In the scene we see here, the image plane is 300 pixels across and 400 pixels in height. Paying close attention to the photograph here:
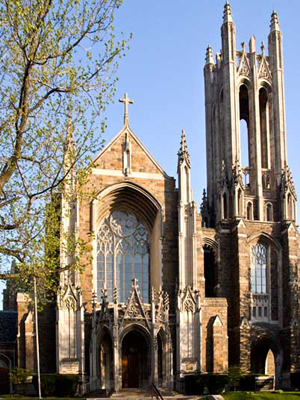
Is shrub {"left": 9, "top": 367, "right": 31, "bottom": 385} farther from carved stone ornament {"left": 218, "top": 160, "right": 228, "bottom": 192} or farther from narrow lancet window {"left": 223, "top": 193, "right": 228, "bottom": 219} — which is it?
carved stone ornament {"left": 218, "top": 160, "right": 228, "bottom": 192}

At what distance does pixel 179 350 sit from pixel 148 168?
1016 cm

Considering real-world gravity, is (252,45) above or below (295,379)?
above

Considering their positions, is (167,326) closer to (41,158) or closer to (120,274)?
(120,274)

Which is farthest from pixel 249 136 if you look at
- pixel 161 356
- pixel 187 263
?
pixel 161 356

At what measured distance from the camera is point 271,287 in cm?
4697

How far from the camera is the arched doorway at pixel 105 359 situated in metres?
39.2

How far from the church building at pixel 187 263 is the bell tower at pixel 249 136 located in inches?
3.4

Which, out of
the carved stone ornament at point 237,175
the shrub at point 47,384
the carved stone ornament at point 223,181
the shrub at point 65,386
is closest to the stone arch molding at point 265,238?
the carved stone ornament at point 237,175

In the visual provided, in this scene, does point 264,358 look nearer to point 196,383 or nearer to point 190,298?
point 190,298

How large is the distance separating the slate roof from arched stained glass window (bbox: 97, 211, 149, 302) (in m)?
5.68

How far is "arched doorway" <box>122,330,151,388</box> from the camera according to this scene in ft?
132

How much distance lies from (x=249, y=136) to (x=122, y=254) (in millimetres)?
13224

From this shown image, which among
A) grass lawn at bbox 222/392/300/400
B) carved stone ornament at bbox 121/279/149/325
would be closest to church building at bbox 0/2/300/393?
carved stone ornament at bbox 121/279/149/325

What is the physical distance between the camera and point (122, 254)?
43.6 meters
